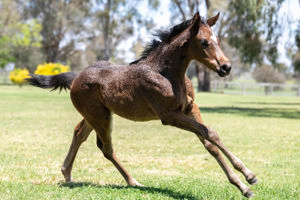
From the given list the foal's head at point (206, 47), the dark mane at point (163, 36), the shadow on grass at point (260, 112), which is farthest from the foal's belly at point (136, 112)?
the shadow on grass at point (260, 112)

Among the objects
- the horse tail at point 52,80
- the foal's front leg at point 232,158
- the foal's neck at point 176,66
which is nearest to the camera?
the foal's front leg at point 232,158

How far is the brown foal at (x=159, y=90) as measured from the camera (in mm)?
4566

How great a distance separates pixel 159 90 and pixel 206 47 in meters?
0.81

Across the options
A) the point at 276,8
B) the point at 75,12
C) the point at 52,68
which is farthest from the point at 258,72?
the point at 276,8

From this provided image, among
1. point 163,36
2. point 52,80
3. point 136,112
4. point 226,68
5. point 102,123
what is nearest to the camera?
point 226,68

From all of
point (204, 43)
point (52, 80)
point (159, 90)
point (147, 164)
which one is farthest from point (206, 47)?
point (147, 164)

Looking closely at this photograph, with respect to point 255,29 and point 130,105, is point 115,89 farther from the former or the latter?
point 255,29

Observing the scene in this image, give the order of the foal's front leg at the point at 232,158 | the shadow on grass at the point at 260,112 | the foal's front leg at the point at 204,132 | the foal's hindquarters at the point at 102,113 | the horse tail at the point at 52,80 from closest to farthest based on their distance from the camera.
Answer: the foal's front leg at the point at 232,158 → the foal's front leg at the point at 204,132 → the foal's hindquarters at the point at 102,113 → the horse tail at the point at 52,80 → the shadow on grass at the point at 260,112

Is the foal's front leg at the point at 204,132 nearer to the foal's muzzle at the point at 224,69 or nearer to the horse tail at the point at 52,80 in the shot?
the foal's muzzle at the point at 224,69

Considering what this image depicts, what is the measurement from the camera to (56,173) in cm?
676

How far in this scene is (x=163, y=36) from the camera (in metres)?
5.25

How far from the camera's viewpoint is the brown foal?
4566 millimetres

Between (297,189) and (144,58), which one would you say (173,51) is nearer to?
(144,58)

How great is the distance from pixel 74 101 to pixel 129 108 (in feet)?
3.80
